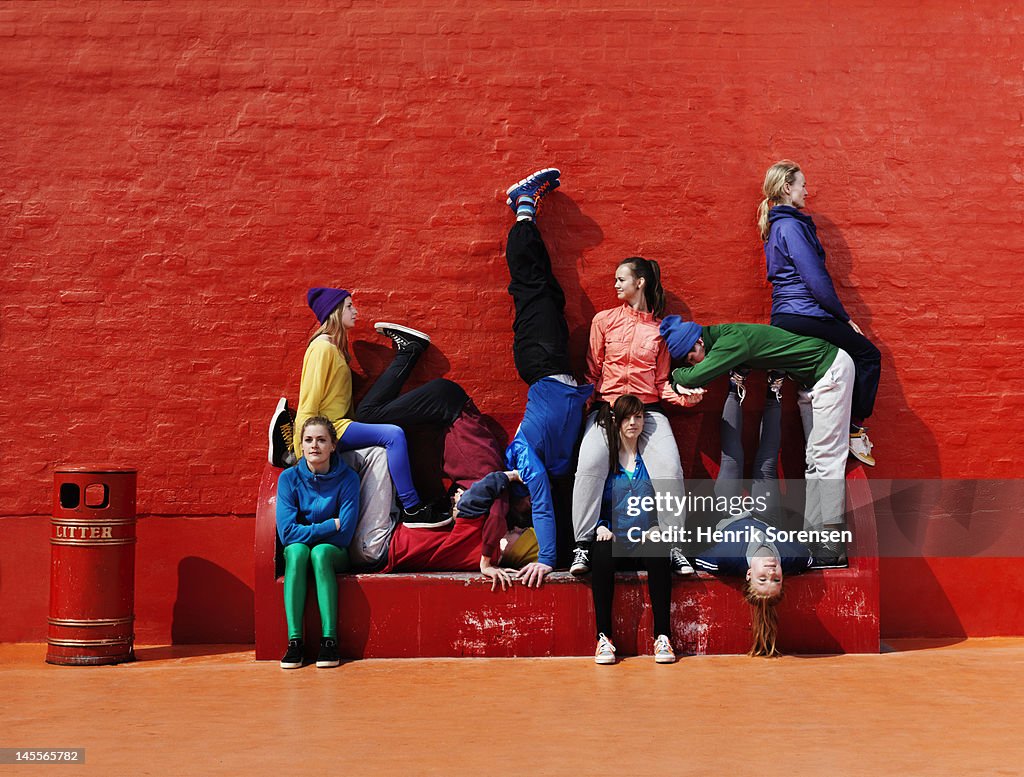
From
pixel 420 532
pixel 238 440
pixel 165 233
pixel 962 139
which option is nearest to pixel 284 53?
pixel 165 233

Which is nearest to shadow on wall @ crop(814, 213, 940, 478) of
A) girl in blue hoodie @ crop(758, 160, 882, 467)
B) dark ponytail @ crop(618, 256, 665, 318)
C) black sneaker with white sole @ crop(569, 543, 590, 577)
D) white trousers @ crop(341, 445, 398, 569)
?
girl in blue hoodie @ crop(758, 160, 882, 467)

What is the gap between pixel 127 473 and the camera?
6.92 m

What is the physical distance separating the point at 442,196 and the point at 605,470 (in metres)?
2.27

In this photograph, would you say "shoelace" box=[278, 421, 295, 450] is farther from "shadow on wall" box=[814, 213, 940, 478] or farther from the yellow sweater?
"shadow on wall" box=[814, 213, 940, 478]

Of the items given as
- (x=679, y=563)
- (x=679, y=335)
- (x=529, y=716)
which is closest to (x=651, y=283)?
(x=679, y=335)

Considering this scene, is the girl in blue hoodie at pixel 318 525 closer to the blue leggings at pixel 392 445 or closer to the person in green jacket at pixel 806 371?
the blue leggings at pixel 392 445

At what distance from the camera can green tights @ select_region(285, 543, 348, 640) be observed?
654cm

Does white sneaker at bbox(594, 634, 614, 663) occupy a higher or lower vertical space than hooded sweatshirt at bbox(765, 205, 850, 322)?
lower

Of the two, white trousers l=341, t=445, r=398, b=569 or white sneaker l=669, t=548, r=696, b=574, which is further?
white trousers l=341, t=445, r=398, b=569

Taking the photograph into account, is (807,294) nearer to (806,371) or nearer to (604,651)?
(806,371)

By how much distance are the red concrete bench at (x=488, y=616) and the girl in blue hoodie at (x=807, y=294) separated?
1521 mm

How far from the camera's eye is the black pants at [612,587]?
21.6ft

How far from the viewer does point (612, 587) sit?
665cm

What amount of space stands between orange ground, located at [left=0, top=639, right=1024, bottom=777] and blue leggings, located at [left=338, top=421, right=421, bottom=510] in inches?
42.3
